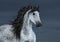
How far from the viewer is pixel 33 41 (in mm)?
41469

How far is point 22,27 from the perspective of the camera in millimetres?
41844

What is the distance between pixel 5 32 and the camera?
1647 inches

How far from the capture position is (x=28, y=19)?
137 ft

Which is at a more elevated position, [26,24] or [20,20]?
[20,20]

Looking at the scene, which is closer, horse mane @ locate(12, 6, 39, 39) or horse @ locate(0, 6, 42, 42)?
horse @ locate(0, 6, 42, 42)

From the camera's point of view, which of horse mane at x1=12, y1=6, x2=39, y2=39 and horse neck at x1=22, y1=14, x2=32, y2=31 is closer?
horse neck at x1=22, y1=14, x2=32, y2=31

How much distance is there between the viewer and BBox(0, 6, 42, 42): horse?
41562 millimetres

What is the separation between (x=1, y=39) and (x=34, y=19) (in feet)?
4.62

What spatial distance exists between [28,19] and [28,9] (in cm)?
39

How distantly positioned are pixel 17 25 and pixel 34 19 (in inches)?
26.9

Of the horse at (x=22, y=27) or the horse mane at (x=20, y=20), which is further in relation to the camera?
the horse mane at (x=20, y=20)

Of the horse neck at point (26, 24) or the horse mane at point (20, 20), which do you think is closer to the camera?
the horse neck at point (26, 24)

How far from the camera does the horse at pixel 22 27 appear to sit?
4156 cm

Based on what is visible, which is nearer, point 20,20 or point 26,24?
point 26,24
